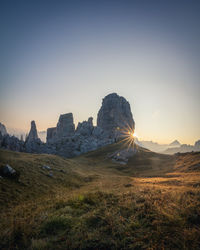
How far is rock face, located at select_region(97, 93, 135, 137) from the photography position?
490 ft

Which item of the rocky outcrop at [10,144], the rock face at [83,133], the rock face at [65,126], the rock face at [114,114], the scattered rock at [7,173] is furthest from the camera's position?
the rock face at [65,126]

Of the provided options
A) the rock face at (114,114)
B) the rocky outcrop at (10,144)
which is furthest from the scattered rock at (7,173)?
the rock face at (114,114)

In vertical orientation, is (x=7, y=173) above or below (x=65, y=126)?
below

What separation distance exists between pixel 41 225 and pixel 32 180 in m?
13.7

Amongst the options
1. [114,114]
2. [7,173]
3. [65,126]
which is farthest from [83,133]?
[7,173]

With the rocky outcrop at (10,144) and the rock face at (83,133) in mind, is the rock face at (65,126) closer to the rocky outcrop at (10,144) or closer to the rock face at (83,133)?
the rock face at (83,133)

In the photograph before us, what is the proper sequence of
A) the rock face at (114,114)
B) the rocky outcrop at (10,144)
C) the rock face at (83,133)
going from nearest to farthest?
the rocky outcrop at (10,144), the rock face at (83,133), the rock face at (114,114)

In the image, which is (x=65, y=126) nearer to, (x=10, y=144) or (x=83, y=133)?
(x=83, y=133)

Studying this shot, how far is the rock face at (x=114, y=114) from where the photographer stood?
149 metres

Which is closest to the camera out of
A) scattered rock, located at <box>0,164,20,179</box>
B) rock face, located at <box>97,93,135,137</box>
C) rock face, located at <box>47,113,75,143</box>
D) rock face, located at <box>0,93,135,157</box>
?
scattered rock, located at <box>0,164,20,179</box>

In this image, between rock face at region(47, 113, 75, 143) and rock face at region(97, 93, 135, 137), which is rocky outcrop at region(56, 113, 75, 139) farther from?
rock face at region(97, 93, 135, 137)

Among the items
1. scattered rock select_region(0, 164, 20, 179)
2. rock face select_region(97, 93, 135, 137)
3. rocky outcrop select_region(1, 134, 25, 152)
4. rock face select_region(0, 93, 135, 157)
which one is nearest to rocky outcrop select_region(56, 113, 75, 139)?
rock face select_region(0, 93, 135, 157)

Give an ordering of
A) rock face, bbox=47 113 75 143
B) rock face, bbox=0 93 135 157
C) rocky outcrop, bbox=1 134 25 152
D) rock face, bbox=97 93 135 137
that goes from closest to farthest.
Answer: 1. rocky outcrop, bbox=1 134 25 152
2. rock face, bbox=0 93 135 157
3. rock face, bbox=97 93 135 137
4. rock face, bbox=47 113 75 143

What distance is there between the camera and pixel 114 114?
15050 centimetres
